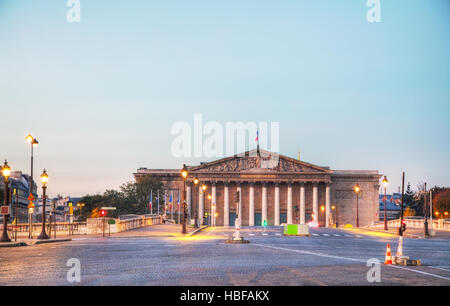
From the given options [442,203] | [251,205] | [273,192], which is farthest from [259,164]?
[442,203]

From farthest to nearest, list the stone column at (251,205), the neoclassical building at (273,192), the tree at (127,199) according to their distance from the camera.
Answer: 1. the stone column at (251,205)
2. the neoclassical building at (273,192)
3. the tree at (127,199)

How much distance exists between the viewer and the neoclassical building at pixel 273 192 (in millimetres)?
152125

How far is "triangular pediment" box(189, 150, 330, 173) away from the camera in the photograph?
152125mm

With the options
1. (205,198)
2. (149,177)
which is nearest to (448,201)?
(205,198)

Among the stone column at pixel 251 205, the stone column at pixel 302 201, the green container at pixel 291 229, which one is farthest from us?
the stone column at pixel 251 205

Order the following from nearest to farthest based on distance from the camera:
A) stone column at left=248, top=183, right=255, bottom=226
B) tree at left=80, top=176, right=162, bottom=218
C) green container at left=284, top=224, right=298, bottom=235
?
green container at left=284, top=224, right=298, bottom=235 < tree at left=80, top=176, right=162, bottom=218 < stone column at left=248, top=183, right=255, bottom=226

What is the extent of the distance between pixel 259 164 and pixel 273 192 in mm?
8686

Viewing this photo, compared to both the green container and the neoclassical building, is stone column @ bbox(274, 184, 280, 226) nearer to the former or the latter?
the neoclassical building

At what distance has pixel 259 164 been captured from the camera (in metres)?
153

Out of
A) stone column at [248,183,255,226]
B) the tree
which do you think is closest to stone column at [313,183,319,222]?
stone column at [248,183,255,226]

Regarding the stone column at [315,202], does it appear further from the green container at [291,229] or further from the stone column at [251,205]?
the green container at [291,229]

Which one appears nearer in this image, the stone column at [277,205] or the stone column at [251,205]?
the stone column at [277,205]

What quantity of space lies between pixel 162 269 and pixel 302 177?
135884 millimetres

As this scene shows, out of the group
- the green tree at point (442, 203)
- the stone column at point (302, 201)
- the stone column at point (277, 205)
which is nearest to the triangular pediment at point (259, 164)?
the stone column at point (302, 201)
